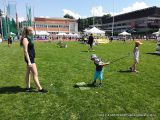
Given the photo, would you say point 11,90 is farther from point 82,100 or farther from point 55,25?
point 55,25

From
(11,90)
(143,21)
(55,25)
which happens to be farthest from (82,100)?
(55,25)

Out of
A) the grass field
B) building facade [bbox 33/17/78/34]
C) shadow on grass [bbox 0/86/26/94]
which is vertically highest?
building facade [bbox 33/17/78/34]

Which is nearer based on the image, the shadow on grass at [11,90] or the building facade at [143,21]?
the shadow on grass at [11,90]

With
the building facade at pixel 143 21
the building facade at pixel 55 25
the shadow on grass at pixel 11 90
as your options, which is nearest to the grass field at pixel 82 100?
the shadow on grass at pixel 11 90

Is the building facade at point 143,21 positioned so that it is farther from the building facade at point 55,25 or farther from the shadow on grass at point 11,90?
the shadow on grass at point 11,90

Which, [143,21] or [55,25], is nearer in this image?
[143,21]

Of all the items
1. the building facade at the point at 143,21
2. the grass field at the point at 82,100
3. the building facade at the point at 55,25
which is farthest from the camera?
the building facade at the point at 55,25

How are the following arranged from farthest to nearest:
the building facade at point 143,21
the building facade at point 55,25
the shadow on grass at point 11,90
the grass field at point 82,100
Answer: the building facade at point 55,25
the building facade at point 143,21
the shadow on grass at point 11,90
the grass field at point 82,100

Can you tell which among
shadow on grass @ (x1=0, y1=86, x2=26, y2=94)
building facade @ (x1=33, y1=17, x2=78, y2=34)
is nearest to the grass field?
shadow on grass @ (x1=0, y1=86, x2=26, y2=94)

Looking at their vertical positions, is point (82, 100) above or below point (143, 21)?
below

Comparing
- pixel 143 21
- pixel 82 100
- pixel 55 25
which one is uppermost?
pixel 143 21

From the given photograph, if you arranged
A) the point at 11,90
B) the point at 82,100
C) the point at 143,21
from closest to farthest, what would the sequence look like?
the point at 82,100 < the point at 11,90 < the point at 143,21

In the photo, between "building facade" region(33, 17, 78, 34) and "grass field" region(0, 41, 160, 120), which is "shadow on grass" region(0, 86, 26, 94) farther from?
"building facade" region(33, 17, 78, 34)

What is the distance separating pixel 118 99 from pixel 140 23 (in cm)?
13783
